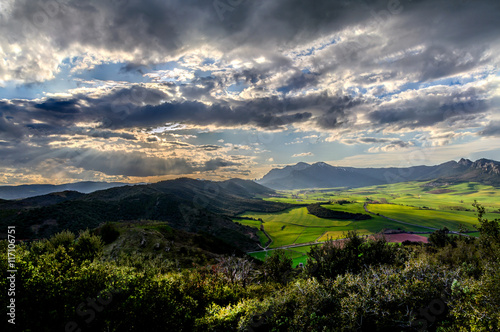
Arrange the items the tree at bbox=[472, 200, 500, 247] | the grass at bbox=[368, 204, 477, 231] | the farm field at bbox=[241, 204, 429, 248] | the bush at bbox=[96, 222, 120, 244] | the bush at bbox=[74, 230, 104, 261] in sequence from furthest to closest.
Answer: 1. the grass at bbox=[368, 204, 477, 231]
2. the farm field at bbox=[241, 204, 429, 248]
3. the bush at bbox=[96, 222, 120, 244]
4. the bush at bbox=[74, 230, 104, 261]
5. the tree at bbox=[472, 200, 500, 247]

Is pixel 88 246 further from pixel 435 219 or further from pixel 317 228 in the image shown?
pixel 435 219

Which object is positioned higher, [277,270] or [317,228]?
[277,270]

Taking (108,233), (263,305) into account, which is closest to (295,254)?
(108,233)

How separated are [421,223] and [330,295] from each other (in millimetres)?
160920

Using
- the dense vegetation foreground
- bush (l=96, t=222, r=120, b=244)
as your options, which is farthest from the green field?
the dense vegetation foreground

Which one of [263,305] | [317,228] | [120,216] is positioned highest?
[263,305]

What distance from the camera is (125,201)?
180m

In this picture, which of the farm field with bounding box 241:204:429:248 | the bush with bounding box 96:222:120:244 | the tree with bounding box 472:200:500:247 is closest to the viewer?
the tree with bounding box 472:200:500:247

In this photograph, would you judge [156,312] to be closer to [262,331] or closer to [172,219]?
[262,331]

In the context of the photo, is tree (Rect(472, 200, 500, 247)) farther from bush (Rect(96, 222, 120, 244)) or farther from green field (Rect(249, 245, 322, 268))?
bush (Rect(96, 222, 120, 244))

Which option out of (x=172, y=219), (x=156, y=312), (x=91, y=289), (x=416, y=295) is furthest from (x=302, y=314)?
(x=172, y=219)

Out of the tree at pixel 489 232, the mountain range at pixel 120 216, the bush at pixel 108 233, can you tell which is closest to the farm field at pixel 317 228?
the mountain range at pixel 120 216

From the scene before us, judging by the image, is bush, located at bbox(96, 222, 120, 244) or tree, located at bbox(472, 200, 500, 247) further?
bush, located at bbox(96, 222, 120, 244)

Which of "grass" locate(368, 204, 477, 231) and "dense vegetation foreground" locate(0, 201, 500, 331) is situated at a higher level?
"dense vegetation foreground" locate(0, 201, 500, 331)
